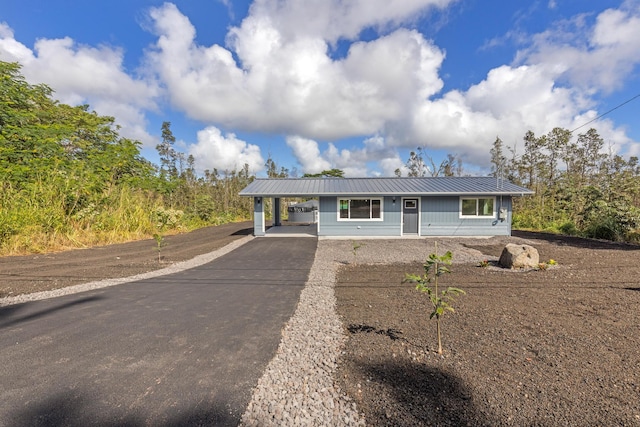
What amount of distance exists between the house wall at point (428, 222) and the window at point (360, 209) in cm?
20

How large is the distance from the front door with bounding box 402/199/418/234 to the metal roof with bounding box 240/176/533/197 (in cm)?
67

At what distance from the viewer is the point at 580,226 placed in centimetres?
1370

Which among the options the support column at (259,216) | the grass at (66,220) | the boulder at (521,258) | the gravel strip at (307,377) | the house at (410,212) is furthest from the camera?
the support column at (259,216)

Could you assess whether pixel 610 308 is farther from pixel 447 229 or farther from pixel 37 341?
pixel 447 229

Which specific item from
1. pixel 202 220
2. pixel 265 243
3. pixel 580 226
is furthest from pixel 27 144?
pixel 580 226

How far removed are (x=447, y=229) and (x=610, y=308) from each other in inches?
368

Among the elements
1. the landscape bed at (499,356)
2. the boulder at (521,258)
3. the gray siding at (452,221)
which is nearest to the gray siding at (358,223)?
the gray siding at (452,221)

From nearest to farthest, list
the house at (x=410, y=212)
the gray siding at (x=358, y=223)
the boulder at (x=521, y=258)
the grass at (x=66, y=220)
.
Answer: the boulder at (x=521, y=258) < the grass at (x=66, y=220) < the house at (x=410, y=212) < the gray siding at (x=358, y=223)

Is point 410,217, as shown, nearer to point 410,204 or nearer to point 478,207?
point 410,204

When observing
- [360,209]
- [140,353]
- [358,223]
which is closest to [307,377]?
[140,353]

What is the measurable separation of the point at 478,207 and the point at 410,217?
124 inches

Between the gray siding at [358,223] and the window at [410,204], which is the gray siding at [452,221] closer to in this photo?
the window at [410,204]

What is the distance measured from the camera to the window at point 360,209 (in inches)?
512

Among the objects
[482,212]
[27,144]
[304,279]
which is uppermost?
[27,144]
